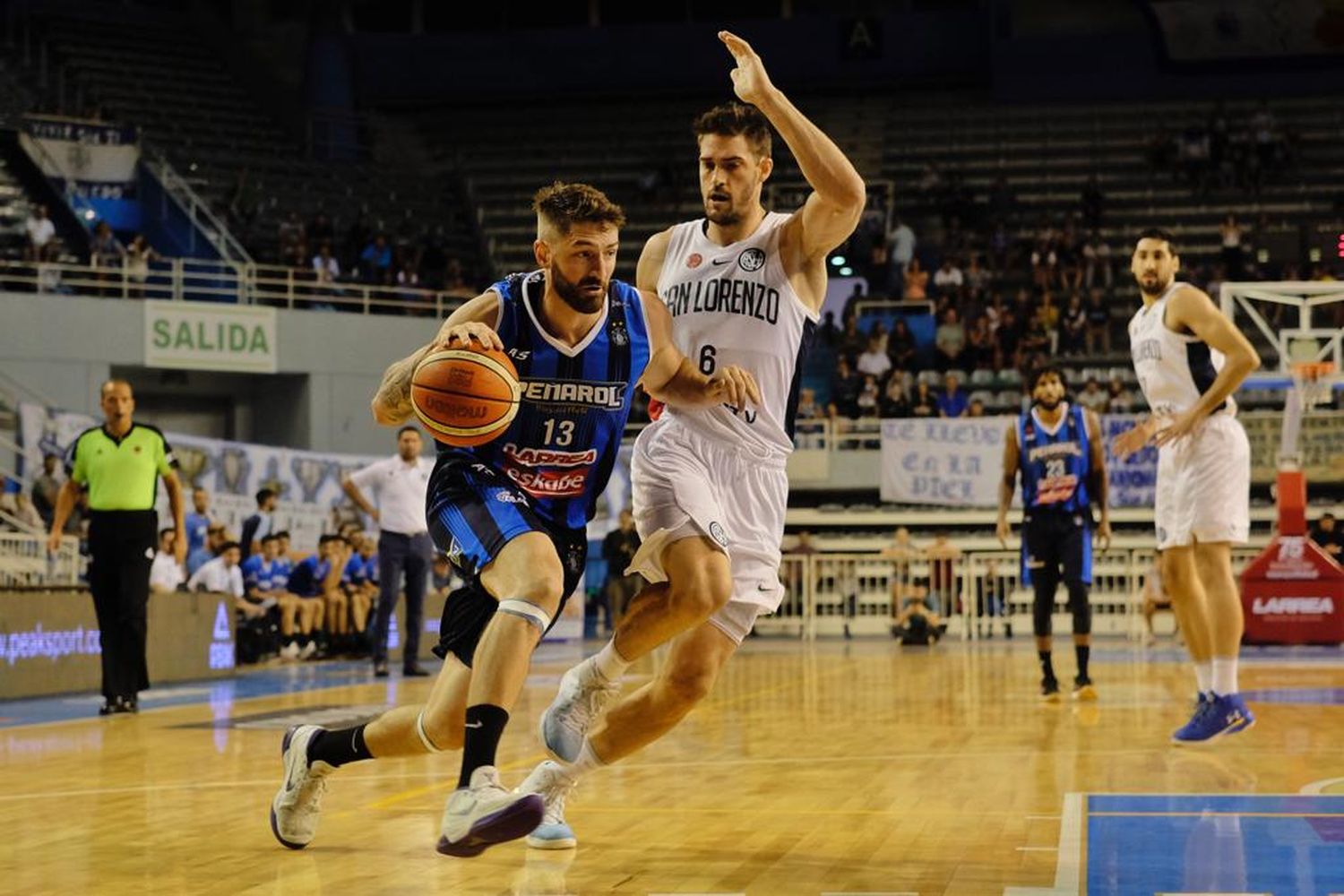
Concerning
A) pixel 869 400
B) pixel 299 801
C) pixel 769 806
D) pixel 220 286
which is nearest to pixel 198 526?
pixel 769 806

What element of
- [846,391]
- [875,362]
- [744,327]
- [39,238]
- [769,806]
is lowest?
[769,806]

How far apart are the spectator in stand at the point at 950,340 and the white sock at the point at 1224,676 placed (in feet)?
64.3

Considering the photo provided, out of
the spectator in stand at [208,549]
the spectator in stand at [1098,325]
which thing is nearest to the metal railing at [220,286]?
the spectator in stand at [208,549]

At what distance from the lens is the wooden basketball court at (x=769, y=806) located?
488 cm

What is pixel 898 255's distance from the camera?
3070 centimetres

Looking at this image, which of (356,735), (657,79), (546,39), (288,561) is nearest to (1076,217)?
(657,79)

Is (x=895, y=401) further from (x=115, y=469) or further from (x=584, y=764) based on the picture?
(x=584, y=764)

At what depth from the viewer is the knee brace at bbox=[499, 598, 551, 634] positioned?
4.67 meters

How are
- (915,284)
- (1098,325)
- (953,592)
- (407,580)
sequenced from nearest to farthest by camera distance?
(407,580), (953,592), (1098,325), (915,284)

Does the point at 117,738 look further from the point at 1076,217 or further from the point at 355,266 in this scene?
the point at 1076,217

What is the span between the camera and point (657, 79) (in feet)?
120

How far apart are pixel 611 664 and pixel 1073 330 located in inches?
955

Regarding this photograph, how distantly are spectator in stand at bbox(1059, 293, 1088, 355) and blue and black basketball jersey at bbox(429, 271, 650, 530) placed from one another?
24374 mm

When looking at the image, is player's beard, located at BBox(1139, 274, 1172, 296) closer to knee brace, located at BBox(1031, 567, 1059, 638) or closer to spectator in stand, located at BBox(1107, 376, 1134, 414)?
knee brace, located at BBox(1031, 567, 1059, 638)
